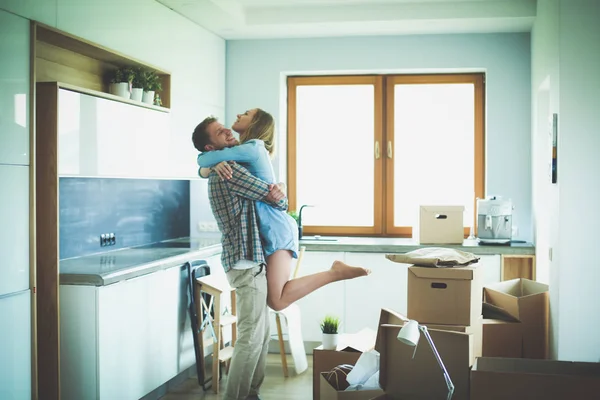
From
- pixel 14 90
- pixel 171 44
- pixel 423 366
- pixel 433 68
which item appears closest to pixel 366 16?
pixel 433 68

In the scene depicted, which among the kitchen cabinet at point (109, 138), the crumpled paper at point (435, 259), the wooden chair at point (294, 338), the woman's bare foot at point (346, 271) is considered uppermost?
the kitchen cabinet at point (109, 138)

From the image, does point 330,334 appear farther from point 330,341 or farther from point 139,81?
point 139,81

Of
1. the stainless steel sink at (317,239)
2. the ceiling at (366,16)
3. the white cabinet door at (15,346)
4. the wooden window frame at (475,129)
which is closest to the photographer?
the white cabinet door at (15,346)

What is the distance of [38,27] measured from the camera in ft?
10.5

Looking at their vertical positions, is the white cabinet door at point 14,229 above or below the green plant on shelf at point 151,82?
below

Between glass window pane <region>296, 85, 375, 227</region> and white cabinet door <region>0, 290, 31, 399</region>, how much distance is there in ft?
10.4

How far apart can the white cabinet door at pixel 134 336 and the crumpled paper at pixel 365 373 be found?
133 centimetres

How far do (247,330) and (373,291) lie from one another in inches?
64.2

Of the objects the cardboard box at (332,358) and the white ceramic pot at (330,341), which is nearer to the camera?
the cardboard box at (332,358)

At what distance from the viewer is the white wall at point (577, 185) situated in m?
3.75

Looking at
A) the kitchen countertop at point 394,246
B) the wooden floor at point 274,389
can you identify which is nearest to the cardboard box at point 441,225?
the kitchen countertop at point 394,246

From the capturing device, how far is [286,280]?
→ 3607 mm

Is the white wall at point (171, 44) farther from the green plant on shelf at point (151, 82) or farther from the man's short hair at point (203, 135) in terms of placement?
the man's short hair at point (203, 135)

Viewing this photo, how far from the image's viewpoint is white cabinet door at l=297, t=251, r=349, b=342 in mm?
5121
